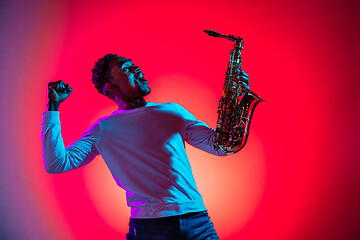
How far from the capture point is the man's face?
85.0 inches

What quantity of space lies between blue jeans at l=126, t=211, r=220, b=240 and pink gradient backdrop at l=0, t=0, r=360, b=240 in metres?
1.30

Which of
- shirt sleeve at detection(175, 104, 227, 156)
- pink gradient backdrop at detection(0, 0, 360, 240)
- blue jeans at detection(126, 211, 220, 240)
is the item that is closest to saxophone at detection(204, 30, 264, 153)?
shirt sleeve at detection(175, 104, 227, 156)

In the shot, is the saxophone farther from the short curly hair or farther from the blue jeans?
the short curly hair

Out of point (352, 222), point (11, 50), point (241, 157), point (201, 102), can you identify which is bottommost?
point (352, 222)

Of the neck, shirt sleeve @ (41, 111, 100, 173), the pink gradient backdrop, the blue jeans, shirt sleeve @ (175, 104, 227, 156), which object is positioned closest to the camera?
the blue jeans

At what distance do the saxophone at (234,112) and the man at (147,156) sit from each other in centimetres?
5

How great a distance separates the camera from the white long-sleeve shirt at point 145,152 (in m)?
1.78

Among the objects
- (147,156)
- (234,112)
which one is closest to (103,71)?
(147,156)

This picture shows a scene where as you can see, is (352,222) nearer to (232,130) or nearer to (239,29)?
(232,130)

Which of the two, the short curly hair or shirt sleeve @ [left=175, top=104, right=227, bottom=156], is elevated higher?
the short curly hair

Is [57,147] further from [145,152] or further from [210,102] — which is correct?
[210,102]

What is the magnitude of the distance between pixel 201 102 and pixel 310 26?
1.37 m

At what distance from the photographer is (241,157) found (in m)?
3.12

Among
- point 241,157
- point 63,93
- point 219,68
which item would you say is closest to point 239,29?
point 219,68
